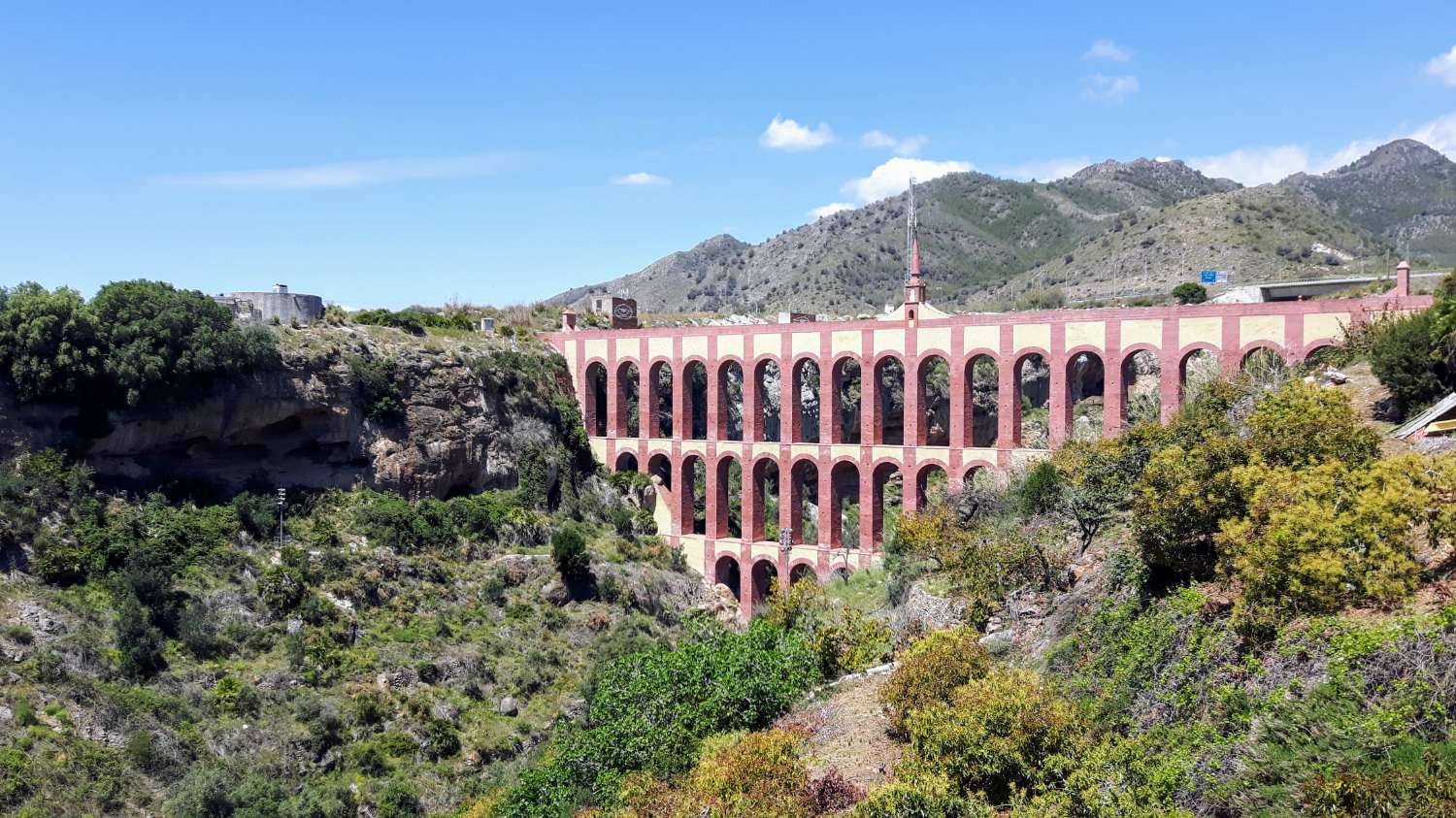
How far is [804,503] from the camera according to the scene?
53.4 meters

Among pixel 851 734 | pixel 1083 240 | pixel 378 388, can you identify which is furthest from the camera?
pixel 1083 240

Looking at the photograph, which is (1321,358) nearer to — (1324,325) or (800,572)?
(1324,325)

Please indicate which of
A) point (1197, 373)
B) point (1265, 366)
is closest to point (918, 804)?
point (1265, 366)

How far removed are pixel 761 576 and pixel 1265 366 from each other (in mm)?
21072

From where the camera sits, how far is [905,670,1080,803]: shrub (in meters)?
11.4

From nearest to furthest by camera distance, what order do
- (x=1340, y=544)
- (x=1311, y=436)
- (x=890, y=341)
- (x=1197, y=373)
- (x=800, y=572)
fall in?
(x=1340, y=544)
(x=1311, y=436)
(x=1197, y=373)
(x=890, y=341)
(x=800, y=572)

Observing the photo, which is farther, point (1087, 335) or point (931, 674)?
point (1087, 335)

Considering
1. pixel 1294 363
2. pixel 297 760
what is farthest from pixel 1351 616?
pixel 297 760

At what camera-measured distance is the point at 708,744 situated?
52.1 feet

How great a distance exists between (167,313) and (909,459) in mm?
26236

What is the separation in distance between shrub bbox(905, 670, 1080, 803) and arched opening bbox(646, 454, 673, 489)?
3239 cm

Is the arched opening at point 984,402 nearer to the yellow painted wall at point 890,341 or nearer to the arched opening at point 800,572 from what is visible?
the arched opening at point 800,572

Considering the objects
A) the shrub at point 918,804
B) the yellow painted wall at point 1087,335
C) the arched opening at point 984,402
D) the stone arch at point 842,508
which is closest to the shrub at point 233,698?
the shrub at point 918,804

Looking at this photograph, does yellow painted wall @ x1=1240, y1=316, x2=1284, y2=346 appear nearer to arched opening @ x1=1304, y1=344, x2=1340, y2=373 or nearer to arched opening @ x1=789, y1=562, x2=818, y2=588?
arched opening @ x1=1304, y1=344, x2=1340, y2=373
